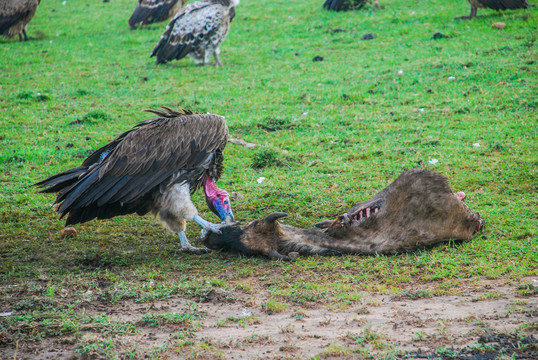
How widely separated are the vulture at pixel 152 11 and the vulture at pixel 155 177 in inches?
516

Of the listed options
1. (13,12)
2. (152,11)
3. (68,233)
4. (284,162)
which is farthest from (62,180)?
(152,11)

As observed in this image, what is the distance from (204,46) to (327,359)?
11389 millimetres

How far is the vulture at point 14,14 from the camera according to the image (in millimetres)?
16547

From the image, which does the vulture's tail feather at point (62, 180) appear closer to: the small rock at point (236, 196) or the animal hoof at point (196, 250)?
the animal hoof at point (196, 250)

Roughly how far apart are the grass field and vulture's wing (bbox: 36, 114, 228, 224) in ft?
1.66

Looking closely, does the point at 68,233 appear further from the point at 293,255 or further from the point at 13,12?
the point at 13,12

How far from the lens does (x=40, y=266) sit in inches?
211

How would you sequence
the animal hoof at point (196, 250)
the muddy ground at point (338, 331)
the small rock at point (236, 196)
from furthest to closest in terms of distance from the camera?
the small rock at point (236, 196) → the animal hoof at point (196, 250) → the muddy ground at point (338, 331)

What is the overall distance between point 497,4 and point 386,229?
1088 centimetres

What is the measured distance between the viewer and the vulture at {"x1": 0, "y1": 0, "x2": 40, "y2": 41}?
1655 cm

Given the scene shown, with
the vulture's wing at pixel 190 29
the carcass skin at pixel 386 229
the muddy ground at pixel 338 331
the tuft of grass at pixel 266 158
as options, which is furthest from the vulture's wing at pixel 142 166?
the vulture's wing at pixel 190 29

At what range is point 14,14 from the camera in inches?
656

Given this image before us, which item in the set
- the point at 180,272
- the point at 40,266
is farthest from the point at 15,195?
the point at 180,272

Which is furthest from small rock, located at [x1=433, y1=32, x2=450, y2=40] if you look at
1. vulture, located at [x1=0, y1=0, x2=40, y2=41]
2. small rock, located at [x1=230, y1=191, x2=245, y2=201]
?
vulture, located at [x1=0, y1=0, x2=40, y2=41]
